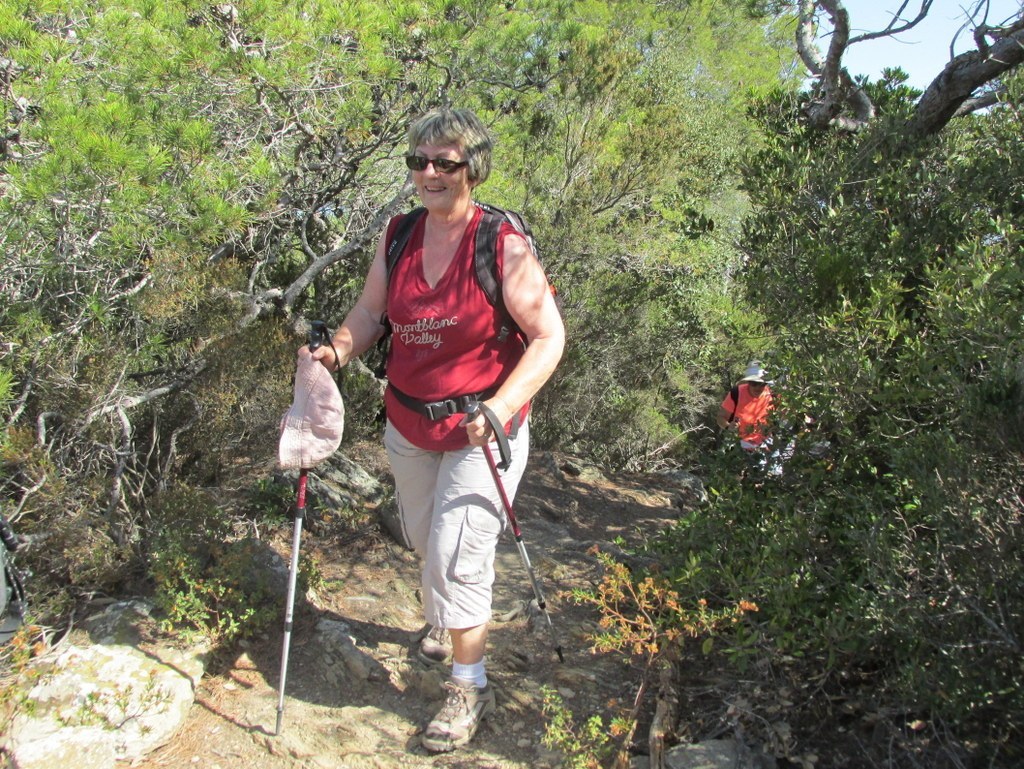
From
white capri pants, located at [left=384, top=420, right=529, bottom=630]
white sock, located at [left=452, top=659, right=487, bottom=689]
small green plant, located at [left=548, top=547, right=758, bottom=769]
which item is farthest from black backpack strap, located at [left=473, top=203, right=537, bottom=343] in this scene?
white sock, located at [left=452, top=659, right=487, bottom=689]

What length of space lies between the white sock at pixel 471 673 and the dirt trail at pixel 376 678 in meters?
0.17

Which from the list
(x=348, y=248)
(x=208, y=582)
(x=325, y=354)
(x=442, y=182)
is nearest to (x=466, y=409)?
(x=325, y=354)

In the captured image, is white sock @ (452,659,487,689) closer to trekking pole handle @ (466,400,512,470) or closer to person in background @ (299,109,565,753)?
person in background @ (299,109,565,753)

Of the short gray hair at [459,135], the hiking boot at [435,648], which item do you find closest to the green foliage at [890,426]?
A: the hiking boot at [435,648]

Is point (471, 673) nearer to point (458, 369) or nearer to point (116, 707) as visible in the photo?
point (458, 369)

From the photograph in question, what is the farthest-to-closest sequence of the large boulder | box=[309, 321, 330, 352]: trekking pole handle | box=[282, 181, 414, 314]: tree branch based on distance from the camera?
box=[282, 181, 414, 314]: tree branch
box=[309, 321, 330, 352]: trekking pole handle
the large boulder

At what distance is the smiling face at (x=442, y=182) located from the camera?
2785 millimetres

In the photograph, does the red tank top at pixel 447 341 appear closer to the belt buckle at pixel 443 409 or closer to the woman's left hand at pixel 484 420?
the belt buckle at pixel 443 409

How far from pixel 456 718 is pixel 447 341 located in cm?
130

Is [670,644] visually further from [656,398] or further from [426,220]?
[656,398]

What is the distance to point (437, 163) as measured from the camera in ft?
9.13

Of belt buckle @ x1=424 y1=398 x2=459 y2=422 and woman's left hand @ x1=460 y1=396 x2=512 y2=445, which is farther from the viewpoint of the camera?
belt buckle @ x1=424 y1=398 x2=459 y2=422

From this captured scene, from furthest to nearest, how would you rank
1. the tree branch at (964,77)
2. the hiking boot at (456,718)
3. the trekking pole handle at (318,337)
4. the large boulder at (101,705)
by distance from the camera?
1. the tree branch at (964,77)
2. the trekking pole handle at (318,337)
3. the hiking boot at (456,718)
4. the large boulder at (101,705)

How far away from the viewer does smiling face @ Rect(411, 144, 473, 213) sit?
2785mm
